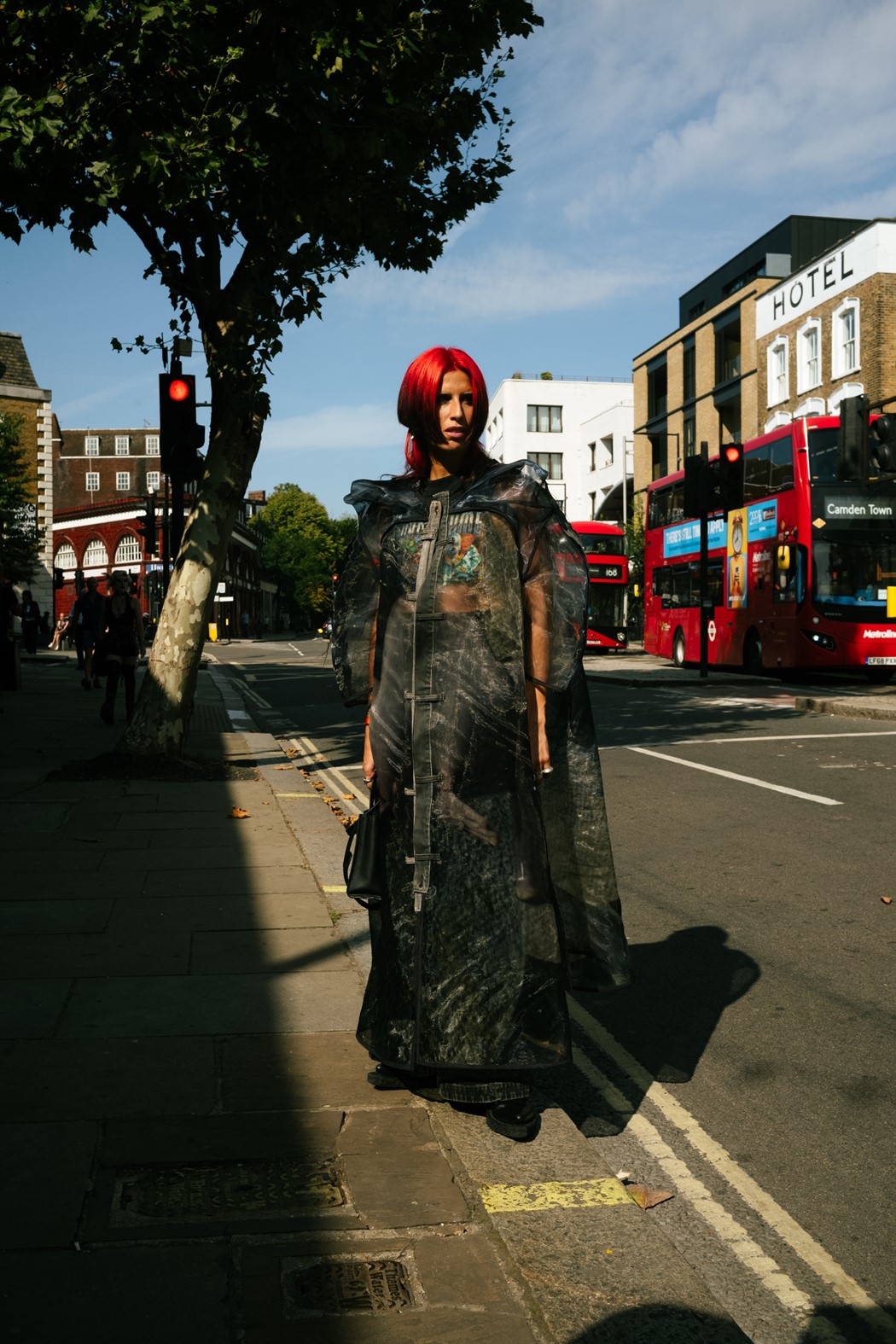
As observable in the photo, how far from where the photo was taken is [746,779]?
10055 millimetres

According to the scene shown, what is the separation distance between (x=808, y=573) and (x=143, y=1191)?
1999 cm

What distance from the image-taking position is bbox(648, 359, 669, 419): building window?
58938mm

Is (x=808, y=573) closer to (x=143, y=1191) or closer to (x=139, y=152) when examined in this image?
(x=139, y=152)

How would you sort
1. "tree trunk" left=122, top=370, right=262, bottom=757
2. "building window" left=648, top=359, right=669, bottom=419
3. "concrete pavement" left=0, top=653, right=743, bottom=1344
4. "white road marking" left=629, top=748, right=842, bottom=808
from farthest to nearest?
1. "building window" left=648, top=359, right=669, bottom=419
2. "tree trunk" left=122, top=370, right=262, bottom=757
3. "white road marking" left=629, top=748, right=842, bottom=808
4. "concrete pavement" left=0, top=653, right=743, bottom=1344

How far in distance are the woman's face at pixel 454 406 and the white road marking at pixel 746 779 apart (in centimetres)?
608

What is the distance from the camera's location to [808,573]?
21.5m

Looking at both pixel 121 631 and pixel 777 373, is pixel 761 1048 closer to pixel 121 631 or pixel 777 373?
pixel 121 631

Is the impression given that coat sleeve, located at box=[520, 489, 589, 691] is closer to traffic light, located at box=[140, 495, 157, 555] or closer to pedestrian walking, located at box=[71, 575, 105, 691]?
pedestrian walking, located at box=[71, 575, 105, 691]

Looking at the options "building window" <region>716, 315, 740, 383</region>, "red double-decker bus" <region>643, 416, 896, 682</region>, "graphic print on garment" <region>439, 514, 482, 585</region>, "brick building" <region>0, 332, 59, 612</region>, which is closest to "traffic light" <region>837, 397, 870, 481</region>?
"red double-decker bus" <region>643, 416, 896, 682</region>

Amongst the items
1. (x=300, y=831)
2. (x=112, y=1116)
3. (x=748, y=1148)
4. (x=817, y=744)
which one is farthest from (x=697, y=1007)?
(x=817, y=744)

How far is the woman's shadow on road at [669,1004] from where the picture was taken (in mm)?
3646

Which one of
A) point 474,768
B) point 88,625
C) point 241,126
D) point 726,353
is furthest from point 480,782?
point 726,353

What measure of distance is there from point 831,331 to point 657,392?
19.9 meters

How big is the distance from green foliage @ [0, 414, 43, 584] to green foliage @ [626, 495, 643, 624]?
24.8 m
